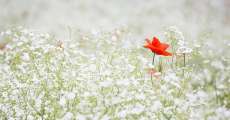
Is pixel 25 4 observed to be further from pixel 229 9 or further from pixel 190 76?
pixel 190 76

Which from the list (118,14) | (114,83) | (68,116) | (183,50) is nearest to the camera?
(68,116)

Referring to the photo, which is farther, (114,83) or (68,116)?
(114,83)

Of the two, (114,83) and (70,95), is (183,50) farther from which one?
(70,95)

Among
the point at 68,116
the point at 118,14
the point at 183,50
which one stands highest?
the point at 118,14

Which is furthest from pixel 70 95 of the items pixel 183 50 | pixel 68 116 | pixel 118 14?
pixel 118 14

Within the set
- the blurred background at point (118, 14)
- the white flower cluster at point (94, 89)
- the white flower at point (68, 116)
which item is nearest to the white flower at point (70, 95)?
the white flower cluster at point (94, 89)

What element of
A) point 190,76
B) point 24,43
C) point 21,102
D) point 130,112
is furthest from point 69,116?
point 24,43

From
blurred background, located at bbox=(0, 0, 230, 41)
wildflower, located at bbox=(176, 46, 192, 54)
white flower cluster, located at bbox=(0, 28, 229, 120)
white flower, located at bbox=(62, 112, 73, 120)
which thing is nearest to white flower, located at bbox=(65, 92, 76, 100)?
white flower cluster, located at bbox=(0, 28, 229, 120)
